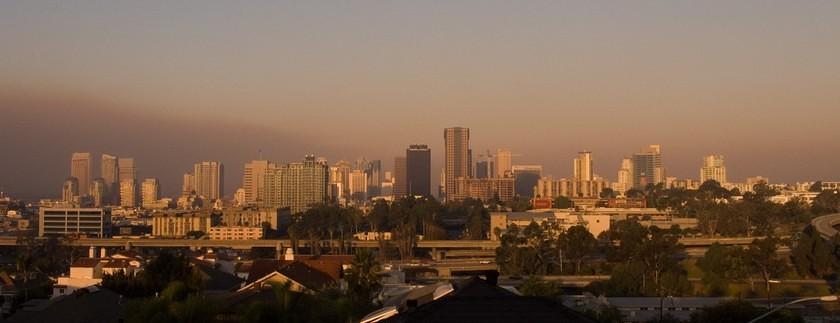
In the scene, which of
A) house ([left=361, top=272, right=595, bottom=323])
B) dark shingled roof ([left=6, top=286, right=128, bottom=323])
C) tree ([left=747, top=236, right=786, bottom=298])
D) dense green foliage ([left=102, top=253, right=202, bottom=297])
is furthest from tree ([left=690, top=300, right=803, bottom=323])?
Result: house ([left=361, top=272, right=595, bottom=323])

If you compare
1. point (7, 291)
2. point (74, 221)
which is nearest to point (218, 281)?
point (7, 291)

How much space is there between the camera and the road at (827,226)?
83637 mm

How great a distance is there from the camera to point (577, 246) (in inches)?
2906

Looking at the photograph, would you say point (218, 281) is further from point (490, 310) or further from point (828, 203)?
point (828, 203)

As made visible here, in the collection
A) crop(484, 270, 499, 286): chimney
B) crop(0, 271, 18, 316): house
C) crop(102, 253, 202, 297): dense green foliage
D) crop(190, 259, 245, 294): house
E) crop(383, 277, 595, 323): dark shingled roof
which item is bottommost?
crop(0, 271, 18, 316): house

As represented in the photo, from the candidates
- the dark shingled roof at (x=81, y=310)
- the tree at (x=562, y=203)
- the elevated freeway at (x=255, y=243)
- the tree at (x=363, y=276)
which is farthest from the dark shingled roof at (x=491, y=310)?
the tree at (x=562, y=203)

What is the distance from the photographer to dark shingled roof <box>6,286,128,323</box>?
3077 cm

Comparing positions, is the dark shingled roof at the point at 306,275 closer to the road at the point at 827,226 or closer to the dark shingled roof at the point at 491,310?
the dark shingled roof at the point at 491,310

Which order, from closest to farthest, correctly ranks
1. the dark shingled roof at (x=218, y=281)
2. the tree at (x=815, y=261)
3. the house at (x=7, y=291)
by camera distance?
the house at (x=7, y=291), the dark shingled roof at (x=218, y=281), the tree at (x=815, y=261)

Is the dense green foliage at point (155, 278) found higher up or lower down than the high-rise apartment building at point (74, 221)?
lower down

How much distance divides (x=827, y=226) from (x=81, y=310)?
74363 millimetres

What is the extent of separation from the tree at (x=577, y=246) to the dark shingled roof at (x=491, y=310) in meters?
59.9

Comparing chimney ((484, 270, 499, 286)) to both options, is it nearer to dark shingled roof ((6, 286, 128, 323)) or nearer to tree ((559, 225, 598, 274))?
dark shingled roof ((6, 286, 128, 323))

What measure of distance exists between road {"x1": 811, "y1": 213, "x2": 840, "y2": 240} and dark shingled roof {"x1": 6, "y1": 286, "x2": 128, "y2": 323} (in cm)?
5838
